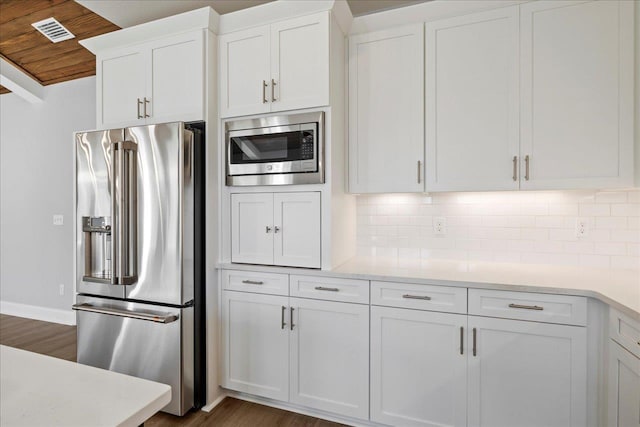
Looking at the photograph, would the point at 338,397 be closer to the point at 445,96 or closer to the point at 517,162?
the point at 517,162

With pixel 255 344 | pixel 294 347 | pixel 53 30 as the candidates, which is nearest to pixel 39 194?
pixel 53 30

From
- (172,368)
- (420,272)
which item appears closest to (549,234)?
(420,272)

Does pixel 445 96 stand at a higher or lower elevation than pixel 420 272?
higher

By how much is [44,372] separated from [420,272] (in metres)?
1.70

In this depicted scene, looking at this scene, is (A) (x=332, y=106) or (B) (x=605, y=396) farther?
(A) (x=332, y=106)

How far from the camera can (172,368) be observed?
214cm

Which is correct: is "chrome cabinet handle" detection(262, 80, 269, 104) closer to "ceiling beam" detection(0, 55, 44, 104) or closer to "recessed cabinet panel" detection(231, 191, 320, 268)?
"recessed cabinet panel" detection(231, 191, 320, 268)

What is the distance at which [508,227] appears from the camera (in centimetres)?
225

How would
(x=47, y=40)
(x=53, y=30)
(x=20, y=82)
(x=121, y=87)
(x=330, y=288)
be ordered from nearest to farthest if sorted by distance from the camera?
(x=330, y=288)
(x=121, y=87)
(x=53, y=30)
(x=47, y=40)
(x=20, y=82)

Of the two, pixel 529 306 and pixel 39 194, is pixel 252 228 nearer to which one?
pixel 529 306

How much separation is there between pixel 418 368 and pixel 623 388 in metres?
0.86

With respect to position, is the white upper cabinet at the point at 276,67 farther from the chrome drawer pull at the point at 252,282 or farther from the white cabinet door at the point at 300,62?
the chrome drawer pull at the point at 252,282

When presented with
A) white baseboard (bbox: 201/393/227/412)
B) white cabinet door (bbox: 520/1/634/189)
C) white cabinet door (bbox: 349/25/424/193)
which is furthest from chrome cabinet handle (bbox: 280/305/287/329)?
white cabinet door (bbox: 520/1/634/189)

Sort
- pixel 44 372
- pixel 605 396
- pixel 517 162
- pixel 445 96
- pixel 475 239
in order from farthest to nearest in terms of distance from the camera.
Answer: pixel 475 239, pixel 445 96, pixel 517 162, pixel 605 396, pixel 44 372
